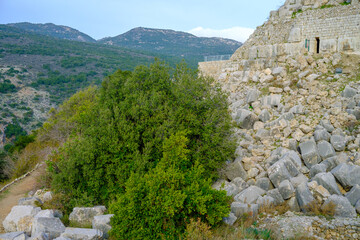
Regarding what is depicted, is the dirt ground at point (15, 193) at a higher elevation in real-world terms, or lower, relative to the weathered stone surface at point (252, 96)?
lower

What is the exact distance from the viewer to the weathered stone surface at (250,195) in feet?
33.9

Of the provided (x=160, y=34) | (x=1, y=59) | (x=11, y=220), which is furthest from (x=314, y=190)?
(x=160, y=34)

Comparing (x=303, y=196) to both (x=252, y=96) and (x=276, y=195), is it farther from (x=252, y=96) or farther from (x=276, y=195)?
(x=252, y=96)

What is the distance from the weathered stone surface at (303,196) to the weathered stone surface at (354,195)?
4.53 ft

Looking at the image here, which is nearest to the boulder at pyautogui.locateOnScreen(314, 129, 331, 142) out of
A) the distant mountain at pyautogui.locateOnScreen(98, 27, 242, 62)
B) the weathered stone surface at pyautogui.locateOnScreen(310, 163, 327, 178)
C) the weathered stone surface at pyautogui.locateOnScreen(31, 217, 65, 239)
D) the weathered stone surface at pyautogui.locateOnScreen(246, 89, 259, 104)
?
the weathered stone surface at pyautogui.locateOnScreen(310, 163, 327, 178)

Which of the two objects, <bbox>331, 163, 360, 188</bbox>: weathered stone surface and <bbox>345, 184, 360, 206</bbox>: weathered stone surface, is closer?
<bbox>345, 184, 360, 206</bbox>: weathered stone surface

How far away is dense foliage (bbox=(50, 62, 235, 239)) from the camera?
8.19 meters

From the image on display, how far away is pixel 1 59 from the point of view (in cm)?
5197

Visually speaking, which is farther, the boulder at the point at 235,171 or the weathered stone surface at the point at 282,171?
the boulder at the point at 235,171

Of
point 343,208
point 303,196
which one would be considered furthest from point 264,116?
point 343,208

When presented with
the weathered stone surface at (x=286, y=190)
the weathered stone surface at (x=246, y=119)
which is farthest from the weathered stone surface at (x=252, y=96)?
the weathered stone surface at (x=286, y=190)

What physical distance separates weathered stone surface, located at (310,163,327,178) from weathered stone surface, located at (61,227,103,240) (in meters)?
8.57

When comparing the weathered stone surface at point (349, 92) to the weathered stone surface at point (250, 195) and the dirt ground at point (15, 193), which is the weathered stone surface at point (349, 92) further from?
the dirt ground at point (15, 193)

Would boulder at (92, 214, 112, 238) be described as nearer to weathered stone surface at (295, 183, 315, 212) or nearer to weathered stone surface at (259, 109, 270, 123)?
weathered stone surface at (295, 183, 315, 212)
